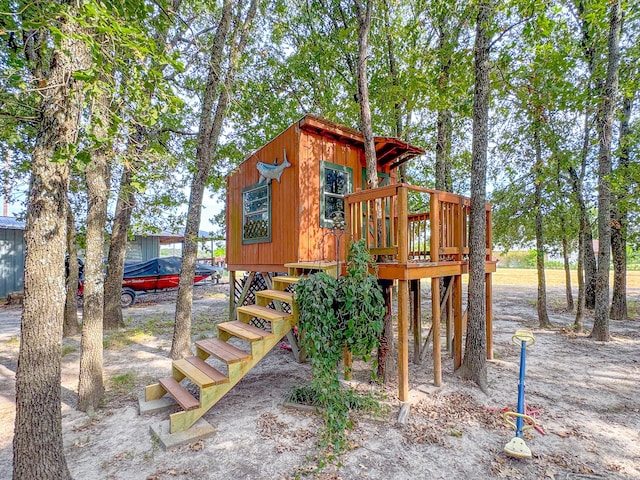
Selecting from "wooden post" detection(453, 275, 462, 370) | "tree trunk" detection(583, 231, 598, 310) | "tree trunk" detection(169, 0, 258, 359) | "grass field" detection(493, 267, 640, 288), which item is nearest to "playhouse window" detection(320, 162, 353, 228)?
"tree trunk" detection(169, 0, 258, 359)

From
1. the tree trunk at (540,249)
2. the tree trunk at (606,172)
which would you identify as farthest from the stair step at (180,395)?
the tree trunk at (540,249)

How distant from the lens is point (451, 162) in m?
10.9

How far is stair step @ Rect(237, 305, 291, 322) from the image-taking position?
3.80 metres

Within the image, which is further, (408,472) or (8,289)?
(8,289)

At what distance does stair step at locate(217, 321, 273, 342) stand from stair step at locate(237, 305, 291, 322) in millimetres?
159

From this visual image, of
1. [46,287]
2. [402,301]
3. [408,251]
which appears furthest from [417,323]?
[46,287]

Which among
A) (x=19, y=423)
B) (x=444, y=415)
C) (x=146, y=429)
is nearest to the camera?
(x=19, y=423)

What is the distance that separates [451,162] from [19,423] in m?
11.6

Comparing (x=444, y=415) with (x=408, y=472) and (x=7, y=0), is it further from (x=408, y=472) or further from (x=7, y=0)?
(x=7, y=0)

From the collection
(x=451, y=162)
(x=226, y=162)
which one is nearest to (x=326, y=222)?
(x=226, y=162)

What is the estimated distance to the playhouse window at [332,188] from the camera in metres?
5.58

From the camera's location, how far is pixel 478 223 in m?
4.52

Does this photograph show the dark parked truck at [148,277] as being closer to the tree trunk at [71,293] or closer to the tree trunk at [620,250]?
the tree trunk at [71,293]

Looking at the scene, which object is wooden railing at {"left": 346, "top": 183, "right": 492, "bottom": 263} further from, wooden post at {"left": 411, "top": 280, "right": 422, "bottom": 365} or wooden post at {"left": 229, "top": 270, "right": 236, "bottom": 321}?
wooden post at {"left": 229, "top": 270, "right": 236, "bottom": 321}
